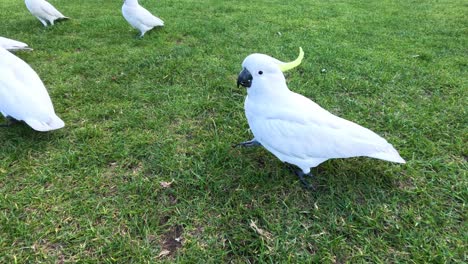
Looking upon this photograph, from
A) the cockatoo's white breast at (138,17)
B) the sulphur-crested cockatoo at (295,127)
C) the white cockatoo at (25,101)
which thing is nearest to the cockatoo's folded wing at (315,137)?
the sulphur-crested cockatoo at (295,127)

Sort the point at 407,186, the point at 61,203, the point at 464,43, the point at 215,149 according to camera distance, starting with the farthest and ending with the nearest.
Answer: the point at 464,43, the point at 215,149, the point at 407,186, the point at 61,203

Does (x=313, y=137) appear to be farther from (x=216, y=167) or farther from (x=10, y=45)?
(x=10, y=45)

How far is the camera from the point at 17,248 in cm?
197

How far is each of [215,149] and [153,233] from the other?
0.92m

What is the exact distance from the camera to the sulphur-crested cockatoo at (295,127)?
2.22 metres

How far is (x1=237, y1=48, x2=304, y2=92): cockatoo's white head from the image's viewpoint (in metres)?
2.30

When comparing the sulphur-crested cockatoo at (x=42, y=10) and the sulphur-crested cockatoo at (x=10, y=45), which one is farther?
the sulphur-crested cockatoo at (x=42, y=10)

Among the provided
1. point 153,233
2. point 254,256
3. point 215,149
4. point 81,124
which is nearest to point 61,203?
point 153,233

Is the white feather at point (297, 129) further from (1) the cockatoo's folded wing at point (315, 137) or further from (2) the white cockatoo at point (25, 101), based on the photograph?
(2) the white cockatoo at point (25, 101)

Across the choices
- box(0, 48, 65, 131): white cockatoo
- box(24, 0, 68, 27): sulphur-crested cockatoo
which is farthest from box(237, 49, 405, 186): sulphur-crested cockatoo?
box(24, 0, 68, 27): sulphur-crested cockatoo

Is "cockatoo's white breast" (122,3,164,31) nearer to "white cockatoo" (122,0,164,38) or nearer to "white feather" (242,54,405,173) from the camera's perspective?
"white cockatoo" (122,0,164,38)

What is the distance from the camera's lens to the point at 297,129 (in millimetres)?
2258

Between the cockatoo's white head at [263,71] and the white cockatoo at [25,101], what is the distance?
160 cm

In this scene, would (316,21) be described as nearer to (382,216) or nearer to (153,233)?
(382,216)
